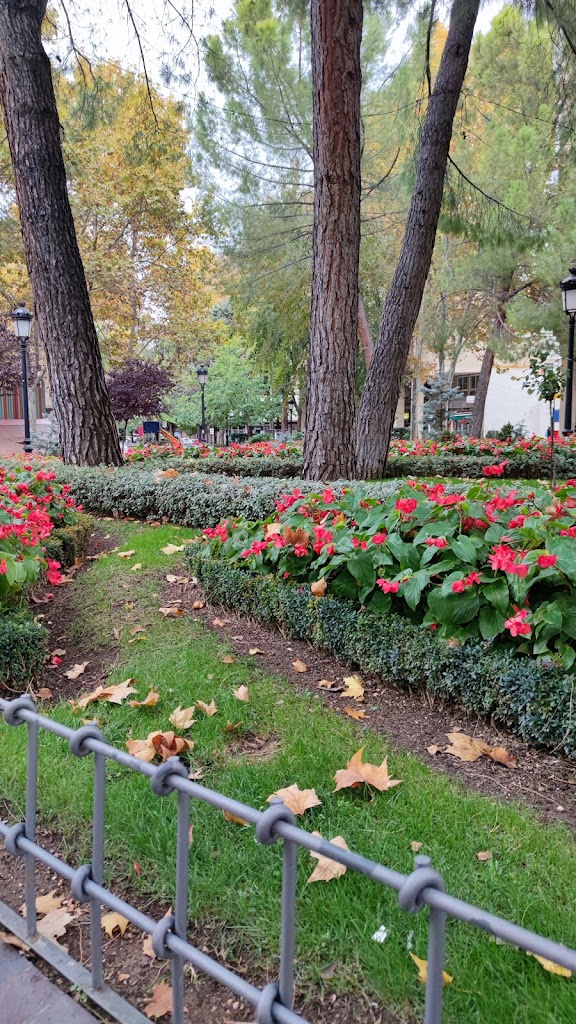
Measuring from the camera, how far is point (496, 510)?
317cm

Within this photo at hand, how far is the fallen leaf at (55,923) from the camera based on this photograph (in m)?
1.62

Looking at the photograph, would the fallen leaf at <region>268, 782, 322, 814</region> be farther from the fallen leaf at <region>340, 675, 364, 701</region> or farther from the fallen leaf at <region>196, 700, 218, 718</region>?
the fallen leaf at <region>340, 675, 364, 701</region>

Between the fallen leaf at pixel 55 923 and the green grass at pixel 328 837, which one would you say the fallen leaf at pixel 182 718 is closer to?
the green grass at pixel 328 837

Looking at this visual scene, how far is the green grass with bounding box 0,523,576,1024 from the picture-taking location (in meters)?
1.43

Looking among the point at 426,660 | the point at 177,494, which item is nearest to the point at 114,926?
the point at 426,660

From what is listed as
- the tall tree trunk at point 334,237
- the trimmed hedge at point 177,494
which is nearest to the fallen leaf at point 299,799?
the trimmed hedge at point 177,494

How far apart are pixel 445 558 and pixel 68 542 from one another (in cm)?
295

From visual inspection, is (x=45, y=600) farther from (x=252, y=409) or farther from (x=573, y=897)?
(x=252, y=409)

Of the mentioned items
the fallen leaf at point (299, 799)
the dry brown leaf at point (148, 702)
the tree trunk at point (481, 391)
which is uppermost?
the tree trunk at point (481, 391)

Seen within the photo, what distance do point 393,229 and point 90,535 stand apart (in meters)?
13.7

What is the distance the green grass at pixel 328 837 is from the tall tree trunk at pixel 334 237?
3679mm

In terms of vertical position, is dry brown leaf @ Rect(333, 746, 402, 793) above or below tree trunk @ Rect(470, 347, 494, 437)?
below

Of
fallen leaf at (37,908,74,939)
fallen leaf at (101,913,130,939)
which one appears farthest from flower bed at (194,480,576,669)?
fallen leaf at (37,908,74,939)

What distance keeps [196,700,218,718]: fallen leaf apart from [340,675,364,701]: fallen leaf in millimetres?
593
